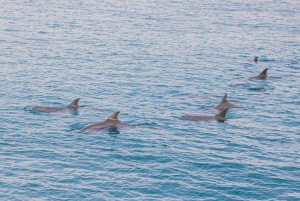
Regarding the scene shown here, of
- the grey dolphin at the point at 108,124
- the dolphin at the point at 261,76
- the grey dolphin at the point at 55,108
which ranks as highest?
the grey dolphin at the point at 55,108

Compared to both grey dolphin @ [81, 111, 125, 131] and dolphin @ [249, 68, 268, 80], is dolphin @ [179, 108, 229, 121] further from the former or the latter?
dolphin @ [249, 68, 268, 80]

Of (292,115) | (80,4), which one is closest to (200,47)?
(292,115)

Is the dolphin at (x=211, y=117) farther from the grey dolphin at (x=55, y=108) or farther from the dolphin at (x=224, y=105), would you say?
the grey dolphin at (x=55, y=108)

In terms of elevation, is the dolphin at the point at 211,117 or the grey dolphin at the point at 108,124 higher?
the grey dolphin at the point at 108,124

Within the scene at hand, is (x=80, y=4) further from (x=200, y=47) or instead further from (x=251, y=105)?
(x=251, y=105)

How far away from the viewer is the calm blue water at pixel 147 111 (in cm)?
3566

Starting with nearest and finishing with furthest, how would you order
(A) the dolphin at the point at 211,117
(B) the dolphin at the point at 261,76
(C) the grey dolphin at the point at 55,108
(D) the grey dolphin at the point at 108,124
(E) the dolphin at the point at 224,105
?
(D) the grey dolphin at the point at 108,124 < (A) the dolphin at the point at 211,117 < (C) the grey dolphin at the point at 55,108 < (E) the dolphin at the point at 224,105 < (B) the dolphin at the point at 261,76

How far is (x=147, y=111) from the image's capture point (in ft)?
168

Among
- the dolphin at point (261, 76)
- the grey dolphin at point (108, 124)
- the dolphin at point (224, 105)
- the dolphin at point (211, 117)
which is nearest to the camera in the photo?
the grey dolphin at point (108, 124)

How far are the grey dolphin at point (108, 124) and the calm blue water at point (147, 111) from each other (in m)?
1.02

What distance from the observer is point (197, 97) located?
56.6 meters

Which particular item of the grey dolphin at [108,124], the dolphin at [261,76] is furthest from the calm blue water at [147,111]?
the grey dolphin at [108,124]

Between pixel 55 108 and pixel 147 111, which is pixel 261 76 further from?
pixel 55 108

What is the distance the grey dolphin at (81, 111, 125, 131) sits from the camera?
148ft
